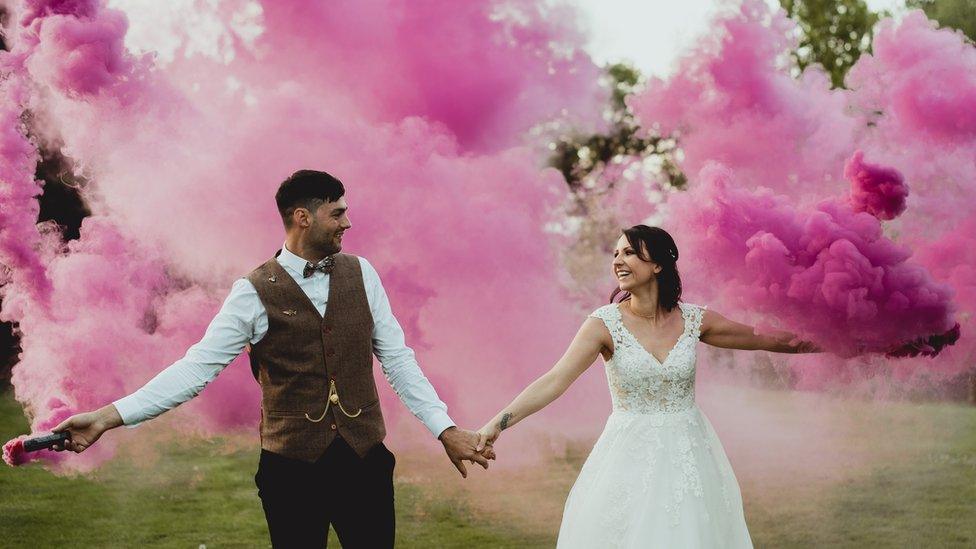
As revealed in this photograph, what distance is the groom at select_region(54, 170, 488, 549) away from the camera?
14.7 ft

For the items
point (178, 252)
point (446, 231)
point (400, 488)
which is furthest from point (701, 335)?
point (400, 488)

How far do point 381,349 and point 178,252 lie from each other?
2297 mm

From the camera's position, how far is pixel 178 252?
21.9 ft

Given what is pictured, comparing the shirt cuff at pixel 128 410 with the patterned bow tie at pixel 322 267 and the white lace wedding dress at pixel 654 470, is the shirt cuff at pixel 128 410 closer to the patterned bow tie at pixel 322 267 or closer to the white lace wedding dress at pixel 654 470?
the patterned bow tie at pixel 322 267

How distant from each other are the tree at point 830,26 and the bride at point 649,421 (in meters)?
17.3

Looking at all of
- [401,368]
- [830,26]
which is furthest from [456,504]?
[830,26]

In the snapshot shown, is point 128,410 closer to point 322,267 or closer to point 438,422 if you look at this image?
point 322,267

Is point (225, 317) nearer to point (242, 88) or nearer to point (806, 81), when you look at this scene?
point (242, 88)

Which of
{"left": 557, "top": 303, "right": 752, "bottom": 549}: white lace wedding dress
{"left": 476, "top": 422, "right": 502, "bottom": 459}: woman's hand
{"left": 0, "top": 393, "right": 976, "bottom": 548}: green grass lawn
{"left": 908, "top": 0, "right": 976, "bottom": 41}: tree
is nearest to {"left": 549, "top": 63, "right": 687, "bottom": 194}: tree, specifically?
{"left": 0, "top": 393, "right": 976, "bottom": 548}: green grass lawn

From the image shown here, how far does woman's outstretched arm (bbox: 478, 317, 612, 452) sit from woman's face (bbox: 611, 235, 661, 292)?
0.23 metres

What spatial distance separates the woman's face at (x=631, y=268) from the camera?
530 centimetres

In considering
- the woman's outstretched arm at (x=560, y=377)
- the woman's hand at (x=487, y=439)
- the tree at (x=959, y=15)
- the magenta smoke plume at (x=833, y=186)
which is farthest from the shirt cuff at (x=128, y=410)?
the tree at (x=959, y=15)

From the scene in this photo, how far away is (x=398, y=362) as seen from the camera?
4863mm

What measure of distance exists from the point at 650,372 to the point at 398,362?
3.91 ft
